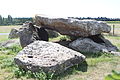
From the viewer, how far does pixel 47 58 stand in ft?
21.2

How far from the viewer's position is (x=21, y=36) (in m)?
10.5

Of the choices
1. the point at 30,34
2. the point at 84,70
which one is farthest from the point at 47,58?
the point at 30,34

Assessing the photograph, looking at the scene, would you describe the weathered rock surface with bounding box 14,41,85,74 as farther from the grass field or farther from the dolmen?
the grass field

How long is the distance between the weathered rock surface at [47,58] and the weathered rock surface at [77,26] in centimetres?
322

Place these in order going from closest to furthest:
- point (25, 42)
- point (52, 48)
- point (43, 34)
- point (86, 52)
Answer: point (52, 48), point (86, 52), point (25, 42), point (43, 34)

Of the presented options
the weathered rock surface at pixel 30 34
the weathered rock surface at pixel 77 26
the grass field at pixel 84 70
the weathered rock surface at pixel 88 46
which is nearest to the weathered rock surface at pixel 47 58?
the grass field at pixel 84 70

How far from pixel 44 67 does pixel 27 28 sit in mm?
5479

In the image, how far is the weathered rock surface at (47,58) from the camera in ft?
19.9

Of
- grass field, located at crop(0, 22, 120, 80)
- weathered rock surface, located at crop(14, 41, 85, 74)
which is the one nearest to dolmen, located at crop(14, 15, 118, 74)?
weathered rock surface, located at crop(14, 41, 85, 74)

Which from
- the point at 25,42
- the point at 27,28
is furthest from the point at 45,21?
the point at 25,42

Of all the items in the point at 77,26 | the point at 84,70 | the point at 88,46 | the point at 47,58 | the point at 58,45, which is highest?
the point at 77,26

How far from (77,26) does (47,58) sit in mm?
4266

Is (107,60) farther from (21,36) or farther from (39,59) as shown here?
(21,36)

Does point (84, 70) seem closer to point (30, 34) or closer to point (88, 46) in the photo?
point (88, 46)
